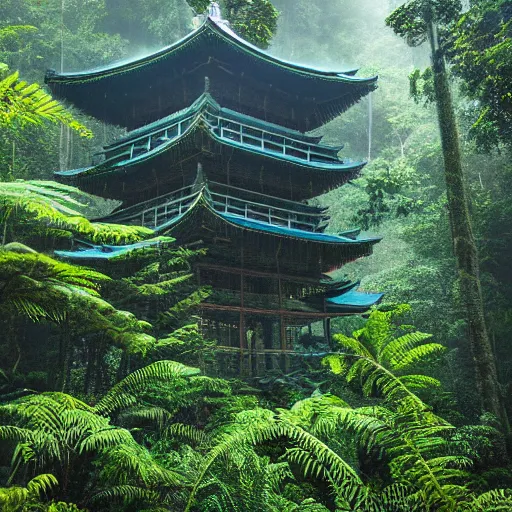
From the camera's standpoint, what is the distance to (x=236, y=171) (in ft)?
49.8

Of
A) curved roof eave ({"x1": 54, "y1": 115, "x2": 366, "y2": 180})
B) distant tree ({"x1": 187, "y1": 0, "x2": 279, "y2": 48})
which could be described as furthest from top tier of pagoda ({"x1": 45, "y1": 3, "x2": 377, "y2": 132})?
distant tree ({"x1": 187, "y1": 0, "x2": 279, "y2": 48})

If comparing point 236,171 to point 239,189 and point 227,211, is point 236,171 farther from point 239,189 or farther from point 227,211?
point 227,211

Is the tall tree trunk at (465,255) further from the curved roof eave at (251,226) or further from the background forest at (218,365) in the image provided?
the curved roof eave at (251,226)

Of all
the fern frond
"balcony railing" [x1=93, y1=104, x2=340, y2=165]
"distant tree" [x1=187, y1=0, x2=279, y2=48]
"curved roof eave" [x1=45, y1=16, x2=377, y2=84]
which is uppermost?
"distant tree" [x1=187, y1=0, x2=279, y2=48]

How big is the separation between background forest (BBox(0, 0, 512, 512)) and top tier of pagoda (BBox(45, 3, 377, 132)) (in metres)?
1.91

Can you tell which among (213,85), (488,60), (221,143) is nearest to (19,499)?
(221,143)

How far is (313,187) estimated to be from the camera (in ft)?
53.9

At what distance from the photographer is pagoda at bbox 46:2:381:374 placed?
546 inches

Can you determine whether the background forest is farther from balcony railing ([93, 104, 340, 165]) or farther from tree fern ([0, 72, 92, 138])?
balcony railing ([93, 104, 340, 165])

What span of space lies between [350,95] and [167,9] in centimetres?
2118

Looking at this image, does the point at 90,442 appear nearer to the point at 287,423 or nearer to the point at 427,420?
the point at 287,423

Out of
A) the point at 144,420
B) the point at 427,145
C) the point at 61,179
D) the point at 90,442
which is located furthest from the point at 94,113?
the point at 427,145

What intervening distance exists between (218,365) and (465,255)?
19.6 feet

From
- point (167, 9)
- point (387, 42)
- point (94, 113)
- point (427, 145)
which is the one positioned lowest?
point (94, 113)
